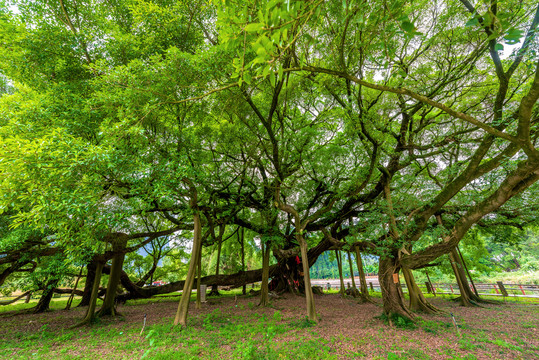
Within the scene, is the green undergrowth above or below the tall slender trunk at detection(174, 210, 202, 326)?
below

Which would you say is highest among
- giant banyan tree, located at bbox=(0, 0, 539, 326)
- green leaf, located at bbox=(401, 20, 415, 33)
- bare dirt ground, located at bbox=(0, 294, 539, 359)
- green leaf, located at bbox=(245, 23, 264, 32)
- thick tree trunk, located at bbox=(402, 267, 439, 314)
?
giant banyan tree, located at bbox=(0, 0, 539, 326)

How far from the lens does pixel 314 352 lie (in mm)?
4098

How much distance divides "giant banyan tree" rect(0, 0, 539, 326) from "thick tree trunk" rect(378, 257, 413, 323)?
2.0 inches

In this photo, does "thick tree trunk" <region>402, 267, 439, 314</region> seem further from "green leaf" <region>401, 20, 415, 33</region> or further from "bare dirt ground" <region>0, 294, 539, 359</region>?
"green leaf" <region>401, 20, 415, 33</region>

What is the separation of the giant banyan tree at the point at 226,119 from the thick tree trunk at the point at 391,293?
5cm

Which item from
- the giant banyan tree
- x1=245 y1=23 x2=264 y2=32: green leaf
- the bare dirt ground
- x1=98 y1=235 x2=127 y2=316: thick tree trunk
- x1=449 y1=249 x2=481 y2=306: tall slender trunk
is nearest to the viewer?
x1=245 y1=23 x2=264 y2=32: green leaf

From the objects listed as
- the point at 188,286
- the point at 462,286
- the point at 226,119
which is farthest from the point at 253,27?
the point at 462,286

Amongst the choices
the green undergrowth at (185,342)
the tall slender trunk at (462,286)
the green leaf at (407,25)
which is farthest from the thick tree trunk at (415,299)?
the green leaf at (407,25)

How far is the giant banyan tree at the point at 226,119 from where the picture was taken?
3.32m

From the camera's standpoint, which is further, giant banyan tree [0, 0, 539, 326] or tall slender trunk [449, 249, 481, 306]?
tall slender trunk [449, 249, 481, 306]

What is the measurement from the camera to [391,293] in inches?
235

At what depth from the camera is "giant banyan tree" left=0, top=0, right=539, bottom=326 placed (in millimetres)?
3322

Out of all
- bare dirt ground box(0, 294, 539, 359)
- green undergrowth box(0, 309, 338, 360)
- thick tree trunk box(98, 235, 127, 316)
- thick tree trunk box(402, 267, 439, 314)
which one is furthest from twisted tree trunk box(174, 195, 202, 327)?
thick tree trunk box(402, 267, 439, 314)

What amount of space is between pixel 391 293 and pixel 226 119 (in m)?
6.83
